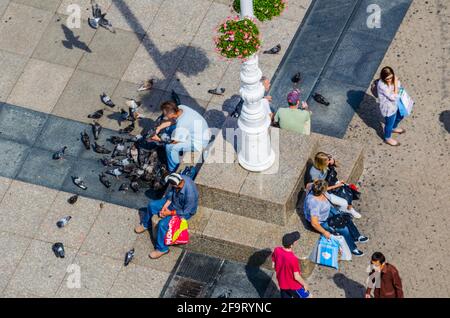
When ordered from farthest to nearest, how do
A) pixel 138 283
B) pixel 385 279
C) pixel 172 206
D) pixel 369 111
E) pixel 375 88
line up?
pixel 369 111, pixel 375 88, pixel 138 283, pixel 172 206, pixel 385 279

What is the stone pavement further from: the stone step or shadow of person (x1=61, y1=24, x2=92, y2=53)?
the stone step

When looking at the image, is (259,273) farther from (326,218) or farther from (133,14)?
(133,14)

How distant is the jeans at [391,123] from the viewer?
15184mm

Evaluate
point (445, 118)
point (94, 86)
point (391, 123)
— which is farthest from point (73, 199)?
point (445, 118)

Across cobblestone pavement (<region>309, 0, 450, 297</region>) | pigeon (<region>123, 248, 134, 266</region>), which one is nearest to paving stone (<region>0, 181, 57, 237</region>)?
pigeon (<region>123, 248, 134, 266</region>)

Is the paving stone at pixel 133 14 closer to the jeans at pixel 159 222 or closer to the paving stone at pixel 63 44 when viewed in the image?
the paving stone at pixel 63 44

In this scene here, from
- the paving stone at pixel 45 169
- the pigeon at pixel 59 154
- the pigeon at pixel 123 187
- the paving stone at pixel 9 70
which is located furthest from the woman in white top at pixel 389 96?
the paving stone at pixel 9 70

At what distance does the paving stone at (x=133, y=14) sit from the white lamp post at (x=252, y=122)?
4940 millimetres

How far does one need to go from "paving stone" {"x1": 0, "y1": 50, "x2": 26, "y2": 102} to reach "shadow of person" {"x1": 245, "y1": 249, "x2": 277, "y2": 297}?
236 inches

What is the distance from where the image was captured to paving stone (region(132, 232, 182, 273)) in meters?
14.6

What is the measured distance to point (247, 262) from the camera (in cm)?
1440

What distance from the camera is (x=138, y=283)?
1448 centimetres

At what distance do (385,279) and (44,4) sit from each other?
9.69m
